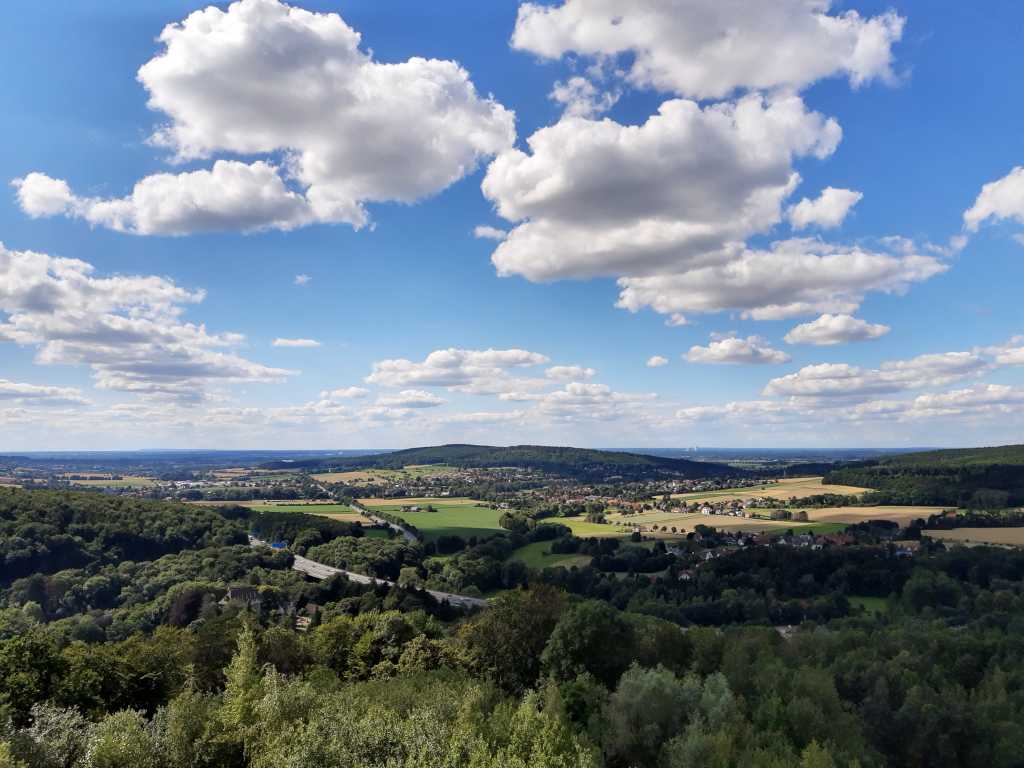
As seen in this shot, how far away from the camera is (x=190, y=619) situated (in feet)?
270

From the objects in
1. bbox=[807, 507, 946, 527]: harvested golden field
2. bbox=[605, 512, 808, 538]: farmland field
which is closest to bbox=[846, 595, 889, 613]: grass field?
bbox=[605, 512, 808, 538]: farmland field

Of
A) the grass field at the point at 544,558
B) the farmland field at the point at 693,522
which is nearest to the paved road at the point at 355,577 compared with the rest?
the grass field at the point at 544,558

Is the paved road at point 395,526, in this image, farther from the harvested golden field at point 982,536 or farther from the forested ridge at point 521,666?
the harvested golden field at point 982,536

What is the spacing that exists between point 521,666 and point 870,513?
12753 centimetres

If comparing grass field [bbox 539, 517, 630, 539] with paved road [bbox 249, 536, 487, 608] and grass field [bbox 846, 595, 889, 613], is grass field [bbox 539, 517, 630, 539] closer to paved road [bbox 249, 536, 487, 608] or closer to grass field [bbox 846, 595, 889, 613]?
paved road [bbox 249, 536, 487, 608]

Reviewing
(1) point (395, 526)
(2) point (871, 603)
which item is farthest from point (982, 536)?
(1) point (395, 526)

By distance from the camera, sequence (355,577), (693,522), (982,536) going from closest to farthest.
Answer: (355,577) < (982,536) < (693,522)

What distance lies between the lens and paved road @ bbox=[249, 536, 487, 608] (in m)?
95.9

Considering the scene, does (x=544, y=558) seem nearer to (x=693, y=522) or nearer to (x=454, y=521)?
(x=693, y=522)

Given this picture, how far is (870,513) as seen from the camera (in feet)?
486

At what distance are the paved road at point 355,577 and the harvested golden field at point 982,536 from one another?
85992mm

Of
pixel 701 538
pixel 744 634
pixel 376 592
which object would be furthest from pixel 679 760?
pixel 701 538

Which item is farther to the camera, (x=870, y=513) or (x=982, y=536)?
(x=870, y=513)

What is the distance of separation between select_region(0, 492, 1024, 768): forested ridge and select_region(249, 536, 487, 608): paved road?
12.3 feet
